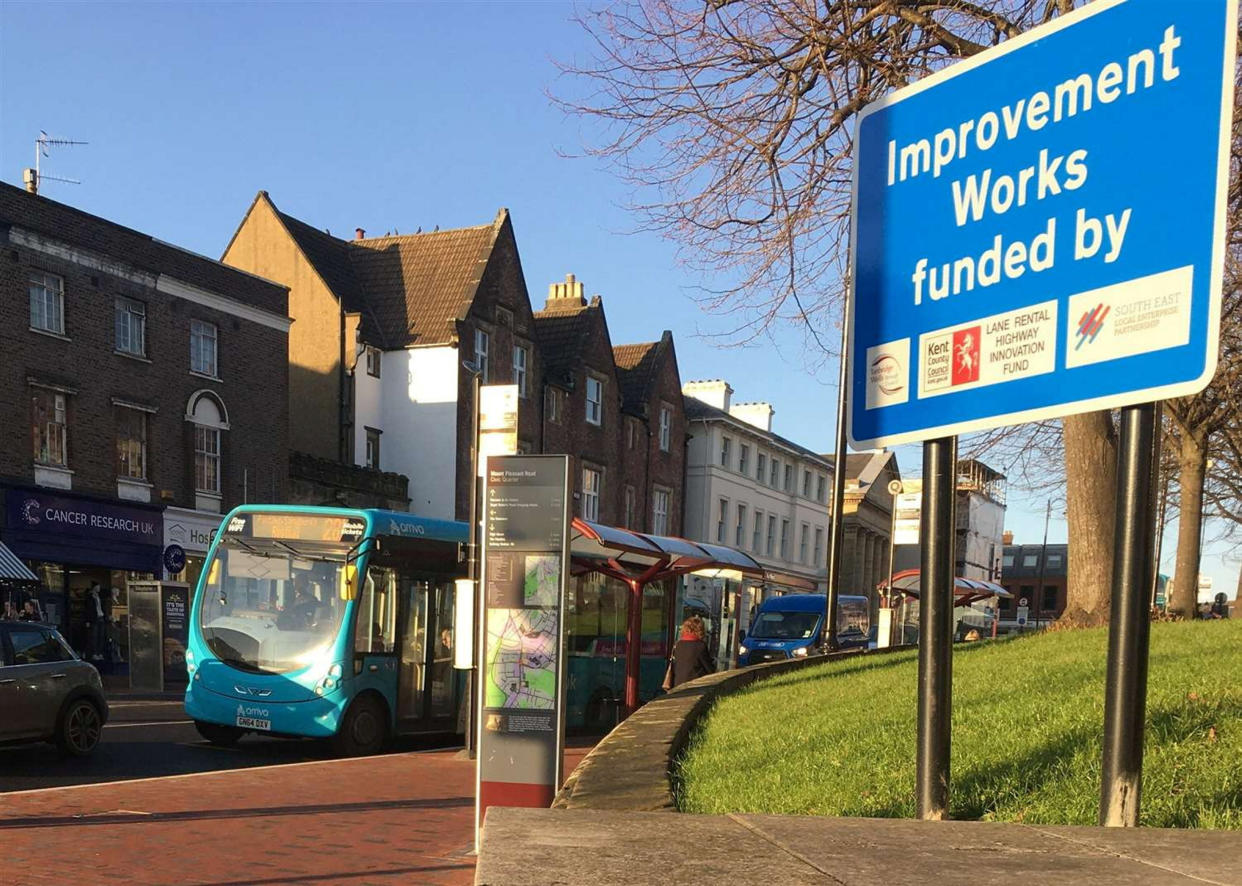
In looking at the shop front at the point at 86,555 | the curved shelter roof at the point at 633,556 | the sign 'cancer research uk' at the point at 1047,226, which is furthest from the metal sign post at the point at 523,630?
the shop front at the point at 86,555

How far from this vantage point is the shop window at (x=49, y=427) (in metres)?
28.8

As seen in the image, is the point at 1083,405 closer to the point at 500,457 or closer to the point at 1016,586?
the point at 500,457

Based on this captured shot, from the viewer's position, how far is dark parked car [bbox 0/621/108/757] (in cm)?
1365

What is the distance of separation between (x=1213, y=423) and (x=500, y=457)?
2031 centimetres

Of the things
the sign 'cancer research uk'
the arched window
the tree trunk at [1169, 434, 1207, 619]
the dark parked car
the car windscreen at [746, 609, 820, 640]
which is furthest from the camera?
the arched window

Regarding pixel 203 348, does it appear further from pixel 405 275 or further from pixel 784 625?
pixel 784 625

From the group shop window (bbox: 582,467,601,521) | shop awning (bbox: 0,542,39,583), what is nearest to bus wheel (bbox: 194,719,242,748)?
shop awning (bbox: 0,542,39,583)

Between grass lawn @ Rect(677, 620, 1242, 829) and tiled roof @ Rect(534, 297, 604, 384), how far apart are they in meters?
36.5

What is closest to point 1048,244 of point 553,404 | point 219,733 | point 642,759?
point 642,759

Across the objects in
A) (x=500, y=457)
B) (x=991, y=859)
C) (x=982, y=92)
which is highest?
(x=982, y=92)

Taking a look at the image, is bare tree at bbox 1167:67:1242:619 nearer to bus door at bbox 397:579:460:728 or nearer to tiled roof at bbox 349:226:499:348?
bus door at bbox 397:579:460:728

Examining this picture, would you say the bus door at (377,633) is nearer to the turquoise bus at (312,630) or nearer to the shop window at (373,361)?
the turquoise bus at (312,630)

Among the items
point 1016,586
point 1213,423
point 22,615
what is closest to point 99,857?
point 22,615

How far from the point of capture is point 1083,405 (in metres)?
3.35
